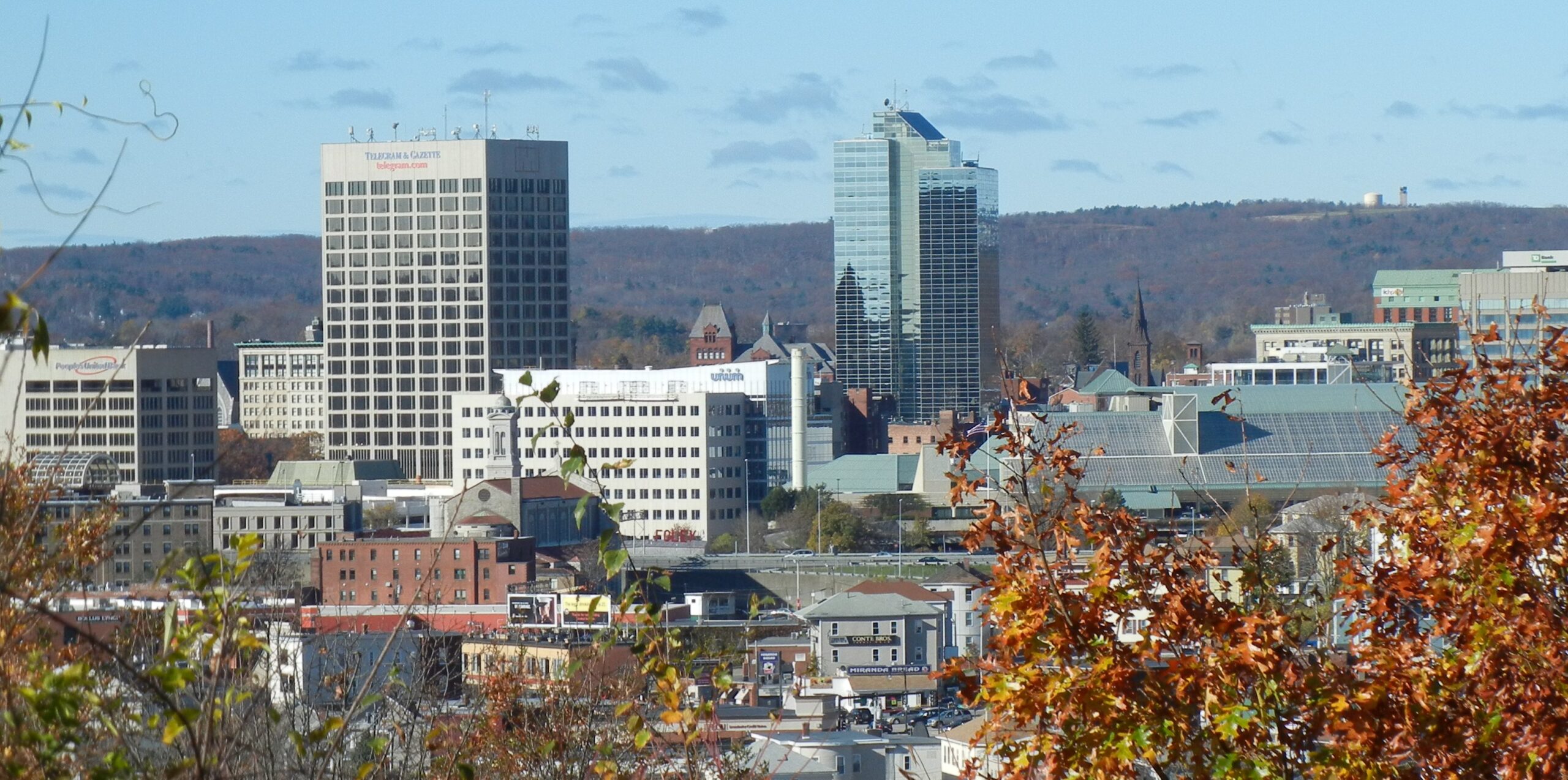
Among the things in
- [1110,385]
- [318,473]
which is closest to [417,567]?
[318,473]

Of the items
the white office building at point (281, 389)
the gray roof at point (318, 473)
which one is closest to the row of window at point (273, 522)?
the gray roof at point (318, 473)

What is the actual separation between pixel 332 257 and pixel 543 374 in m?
24.3

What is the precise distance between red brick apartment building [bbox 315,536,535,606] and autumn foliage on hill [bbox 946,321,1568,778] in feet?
218

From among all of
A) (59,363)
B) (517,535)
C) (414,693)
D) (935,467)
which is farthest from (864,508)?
(414,693)

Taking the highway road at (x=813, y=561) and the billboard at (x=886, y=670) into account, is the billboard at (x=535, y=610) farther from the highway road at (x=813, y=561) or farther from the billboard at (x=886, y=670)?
the highway road at (x=813, y=561)

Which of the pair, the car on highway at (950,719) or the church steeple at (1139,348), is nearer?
the car on highway at (950,719)

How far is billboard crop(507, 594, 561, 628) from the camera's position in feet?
205

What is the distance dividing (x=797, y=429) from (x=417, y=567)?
155ft

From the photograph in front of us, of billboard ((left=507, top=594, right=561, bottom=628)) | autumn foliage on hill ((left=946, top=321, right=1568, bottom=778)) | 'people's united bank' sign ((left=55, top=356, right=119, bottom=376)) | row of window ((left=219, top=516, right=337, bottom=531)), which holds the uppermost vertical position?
'people's united bank' sign ((left=55, top=356, right=119, bottom=376))

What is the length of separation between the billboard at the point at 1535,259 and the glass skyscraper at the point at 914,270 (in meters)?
36.7

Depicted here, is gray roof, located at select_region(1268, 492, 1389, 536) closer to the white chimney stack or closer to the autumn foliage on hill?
the white chimney stack

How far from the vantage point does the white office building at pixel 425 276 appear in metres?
138

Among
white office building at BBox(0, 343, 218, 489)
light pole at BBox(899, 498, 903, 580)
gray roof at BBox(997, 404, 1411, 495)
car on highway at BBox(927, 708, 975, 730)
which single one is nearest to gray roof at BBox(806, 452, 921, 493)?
light pole at BBox(899, 498, 903, 580)

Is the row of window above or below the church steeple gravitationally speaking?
below
